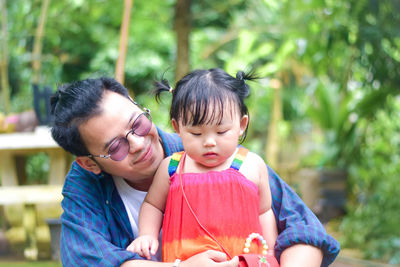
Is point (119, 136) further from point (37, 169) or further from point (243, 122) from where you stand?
point (37, 169)

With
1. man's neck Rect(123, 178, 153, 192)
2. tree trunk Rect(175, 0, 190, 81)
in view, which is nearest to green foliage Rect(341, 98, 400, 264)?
tree trunk Rect(175, 0, 190, 81)

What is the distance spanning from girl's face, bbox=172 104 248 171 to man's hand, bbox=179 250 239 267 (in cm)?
29

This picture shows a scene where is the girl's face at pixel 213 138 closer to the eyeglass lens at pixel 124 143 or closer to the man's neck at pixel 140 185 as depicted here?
the eyeglass lens at pixel 124 143

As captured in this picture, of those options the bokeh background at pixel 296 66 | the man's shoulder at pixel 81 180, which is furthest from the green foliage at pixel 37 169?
the man's shoulder at pixel 81 180

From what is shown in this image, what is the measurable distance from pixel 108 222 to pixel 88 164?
0.76ft

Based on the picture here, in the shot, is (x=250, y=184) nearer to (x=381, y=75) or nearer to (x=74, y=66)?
(x=381, y=75)

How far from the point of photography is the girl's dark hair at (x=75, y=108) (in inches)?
67.9

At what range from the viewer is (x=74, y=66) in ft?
29.7

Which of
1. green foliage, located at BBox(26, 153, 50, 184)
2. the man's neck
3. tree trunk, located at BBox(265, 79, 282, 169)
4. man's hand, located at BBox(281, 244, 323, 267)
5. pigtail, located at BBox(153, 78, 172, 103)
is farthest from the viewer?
tree trunk, located at BBox(265, 79, 282, 169)

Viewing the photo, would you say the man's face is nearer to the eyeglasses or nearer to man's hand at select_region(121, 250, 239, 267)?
the eyeglasses

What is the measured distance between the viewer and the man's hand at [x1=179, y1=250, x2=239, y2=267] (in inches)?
59.1

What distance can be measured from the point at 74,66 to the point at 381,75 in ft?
20.0

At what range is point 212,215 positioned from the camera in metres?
1.60

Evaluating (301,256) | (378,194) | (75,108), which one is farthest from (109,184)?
(378,194)
